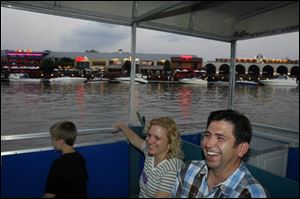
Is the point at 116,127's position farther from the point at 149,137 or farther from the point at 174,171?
the point at 174,171

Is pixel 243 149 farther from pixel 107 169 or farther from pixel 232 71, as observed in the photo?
pixel 232 71

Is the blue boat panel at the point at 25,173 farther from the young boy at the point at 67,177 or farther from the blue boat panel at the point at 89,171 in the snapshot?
the young boy at the point at 67,177

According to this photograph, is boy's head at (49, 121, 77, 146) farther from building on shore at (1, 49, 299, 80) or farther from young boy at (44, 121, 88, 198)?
building on shore at (1, 49, 299, 80)

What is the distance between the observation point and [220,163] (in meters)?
1.78

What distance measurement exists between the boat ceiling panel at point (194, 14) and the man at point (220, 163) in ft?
4.69

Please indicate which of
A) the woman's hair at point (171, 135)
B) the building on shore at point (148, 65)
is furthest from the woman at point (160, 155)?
the building on shore at point (148, 65)

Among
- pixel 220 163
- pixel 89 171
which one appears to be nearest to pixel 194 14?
pixel 89 171

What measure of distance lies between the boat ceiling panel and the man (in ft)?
4.69

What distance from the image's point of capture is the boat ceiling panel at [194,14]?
10.4ft

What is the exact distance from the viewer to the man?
1729mm

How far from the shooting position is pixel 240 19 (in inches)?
165

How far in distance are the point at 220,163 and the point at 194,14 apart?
2604 mm

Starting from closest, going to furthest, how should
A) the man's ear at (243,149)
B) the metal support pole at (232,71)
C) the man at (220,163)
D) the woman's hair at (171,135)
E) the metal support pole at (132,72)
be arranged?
the man at (220,163) → the man's ear at (243,149) → the woman's hair at (171,135) → the metal support pole at (132,72) → the metal support pole at (232,71)

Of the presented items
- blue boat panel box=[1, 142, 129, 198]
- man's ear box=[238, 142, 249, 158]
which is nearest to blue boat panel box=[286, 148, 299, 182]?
man's ear box=[238, 142, 249, 158]
